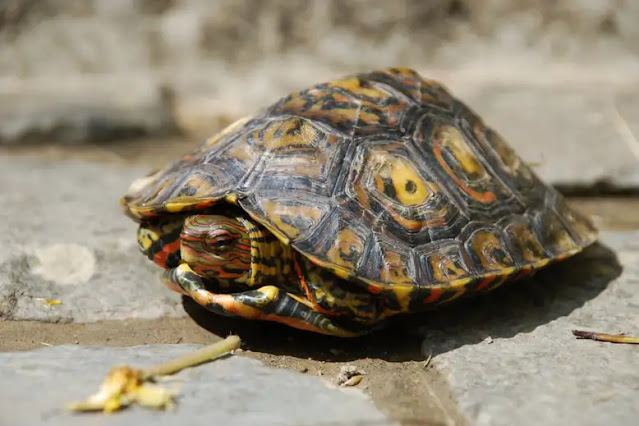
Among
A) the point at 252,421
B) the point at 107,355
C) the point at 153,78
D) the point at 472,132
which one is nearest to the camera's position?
the point at 252,421

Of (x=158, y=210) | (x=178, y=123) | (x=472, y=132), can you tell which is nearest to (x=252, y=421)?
(x=158, y=210)

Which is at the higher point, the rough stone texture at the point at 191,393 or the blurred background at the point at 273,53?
the blurred background at the point at 273,53

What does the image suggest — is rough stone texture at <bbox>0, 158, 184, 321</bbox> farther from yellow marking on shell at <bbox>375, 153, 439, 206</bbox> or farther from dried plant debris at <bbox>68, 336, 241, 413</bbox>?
yellow marking on shell at <bbox>375, 153, 439, 206</bbox>

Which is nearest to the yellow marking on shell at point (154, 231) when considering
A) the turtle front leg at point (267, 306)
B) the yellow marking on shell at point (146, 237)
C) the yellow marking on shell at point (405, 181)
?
the yellow marking on shell at point (146, 237)

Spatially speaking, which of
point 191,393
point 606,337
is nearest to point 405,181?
point 606,337

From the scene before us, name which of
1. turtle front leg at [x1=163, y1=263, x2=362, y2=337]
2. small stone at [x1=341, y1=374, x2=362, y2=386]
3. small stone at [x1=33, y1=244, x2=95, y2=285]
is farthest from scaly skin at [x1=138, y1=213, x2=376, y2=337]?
small stone at [x1=33, y1=244, x2=95, y2=285]

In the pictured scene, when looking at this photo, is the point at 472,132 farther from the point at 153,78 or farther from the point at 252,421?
the point at 153,78

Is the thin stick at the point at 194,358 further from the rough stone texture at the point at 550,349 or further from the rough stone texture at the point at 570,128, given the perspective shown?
the rough stone texture at the point at 570,128
